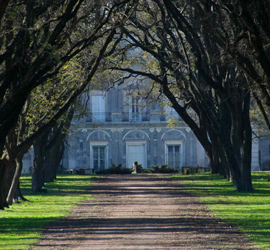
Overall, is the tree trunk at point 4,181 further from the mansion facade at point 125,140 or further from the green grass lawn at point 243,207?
the mansion facade at point 125,140

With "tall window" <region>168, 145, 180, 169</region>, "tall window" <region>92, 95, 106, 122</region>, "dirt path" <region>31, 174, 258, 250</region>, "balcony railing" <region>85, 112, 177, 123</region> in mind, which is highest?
"tall window" <region>92, 95, 106, 122</region>

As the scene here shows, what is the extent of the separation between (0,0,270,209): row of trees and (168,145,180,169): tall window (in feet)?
66.6

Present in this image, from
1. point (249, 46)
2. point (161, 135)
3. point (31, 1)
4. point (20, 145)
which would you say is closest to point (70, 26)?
point (31, 1)

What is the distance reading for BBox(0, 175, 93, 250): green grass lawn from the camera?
472 inches

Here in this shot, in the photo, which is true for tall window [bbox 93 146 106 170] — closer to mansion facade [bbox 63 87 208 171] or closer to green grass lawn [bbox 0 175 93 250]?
mansion facade [bbox 63 87 208 171]

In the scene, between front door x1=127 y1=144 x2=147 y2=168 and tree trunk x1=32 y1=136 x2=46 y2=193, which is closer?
tree trunk x1=32 y1=136 x2=46 y2=193

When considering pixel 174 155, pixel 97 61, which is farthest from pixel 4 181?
pixel 174 155

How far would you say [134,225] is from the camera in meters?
13.6

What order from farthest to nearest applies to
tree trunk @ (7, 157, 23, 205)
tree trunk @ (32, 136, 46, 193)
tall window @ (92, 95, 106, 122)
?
tall window @ (92, 95, 106, 122) → tree trunk @ (32, 136, 46, 193) → tree trunk @ (7, 157, 23, 205)

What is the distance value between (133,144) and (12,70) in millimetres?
39567

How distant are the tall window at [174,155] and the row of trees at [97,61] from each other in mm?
20313

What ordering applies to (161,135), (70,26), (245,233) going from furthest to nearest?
(161,135)
(70,26)
(245,233)

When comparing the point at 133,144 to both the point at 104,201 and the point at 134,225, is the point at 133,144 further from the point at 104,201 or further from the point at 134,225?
the point at 134,225

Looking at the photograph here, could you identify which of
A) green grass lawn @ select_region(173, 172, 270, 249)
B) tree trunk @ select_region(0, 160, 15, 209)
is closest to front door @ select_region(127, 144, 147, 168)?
green grass lawn @ select_region(173, 172, 270, 249)
